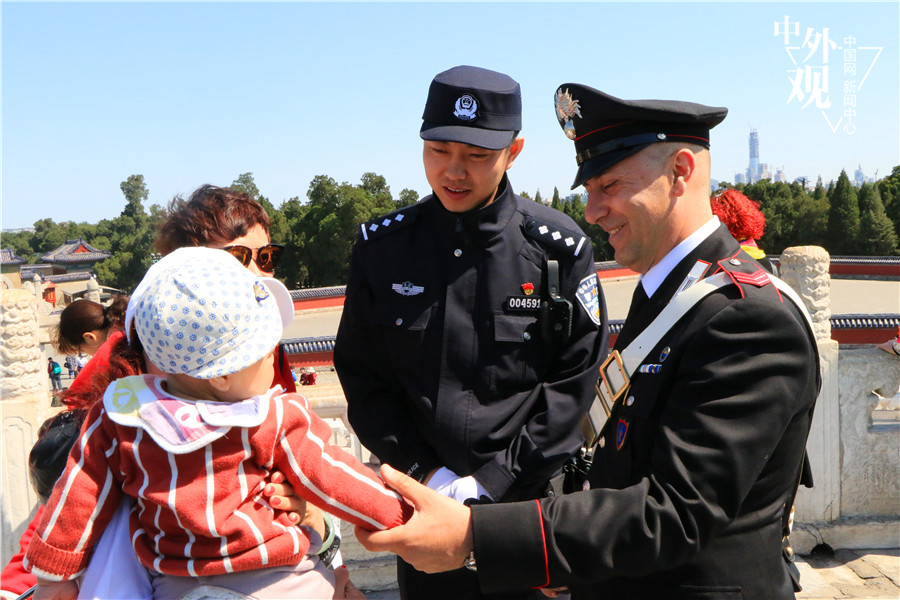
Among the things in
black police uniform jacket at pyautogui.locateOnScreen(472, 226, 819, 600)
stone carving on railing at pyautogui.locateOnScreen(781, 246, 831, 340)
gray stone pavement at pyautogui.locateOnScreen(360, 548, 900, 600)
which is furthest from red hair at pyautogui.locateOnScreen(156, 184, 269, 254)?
stone carving on railing at pyautogui.locateOnScreen(781, 246, 831, 340)

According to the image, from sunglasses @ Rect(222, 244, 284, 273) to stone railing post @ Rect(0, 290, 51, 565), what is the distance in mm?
1556

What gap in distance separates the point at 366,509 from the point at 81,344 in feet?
5.52

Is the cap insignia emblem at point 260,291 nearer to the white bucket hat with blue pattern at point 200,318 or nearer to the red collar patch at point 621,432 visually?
the white bucket hat with blue pattern at point 200,318

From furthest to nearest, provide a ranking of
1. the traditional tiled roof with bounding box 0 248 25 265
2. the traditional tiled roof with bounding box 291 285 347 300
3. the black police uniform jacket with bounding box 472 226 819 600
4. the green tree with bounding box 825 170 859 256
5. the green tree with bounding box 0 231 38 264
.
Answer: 1. the green tree with bounding box 0 231 38 264
2. the traditional tiled roof with bounding box 0 248 25 265
3. the green tree with bounding box 825 170 859 256
4. the traditional tiled roof with bounding box 291 285 347 300
5. the black police uniform jacket with bounding box 472 226 819 600

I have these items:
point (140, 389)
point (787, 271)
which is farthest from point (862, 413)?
point (140, 389)

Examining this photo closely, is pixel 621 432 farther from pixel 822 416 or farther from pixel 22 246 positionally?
pixel 22 246

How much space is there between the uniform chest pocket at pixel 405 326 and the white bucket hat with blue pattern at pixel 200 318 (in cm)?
77

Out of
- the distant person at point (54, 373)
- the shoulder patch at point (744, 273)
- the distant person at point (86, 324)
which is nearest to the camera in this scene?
the shoulder patch at point (744, 273)

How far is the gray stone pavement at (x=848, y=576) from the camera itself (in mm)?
3494

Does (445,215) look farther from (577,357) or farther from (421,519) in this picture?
(421,519)

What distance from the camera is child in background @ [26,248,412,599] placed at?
148 centimetres

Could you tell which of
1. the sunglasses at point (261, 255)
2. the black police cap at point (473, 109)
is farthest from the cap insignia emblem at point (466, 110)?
the sunglasses at point (261, 255)

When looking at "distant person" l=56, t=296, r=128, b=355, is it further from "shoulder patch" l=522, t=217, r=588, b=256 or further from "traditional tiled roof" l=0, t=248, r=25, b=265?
"traditional tiled roof" l=0, t=248, r=25, b=265

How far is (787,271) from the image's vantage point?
154 inches
